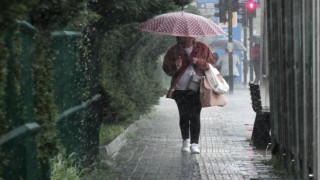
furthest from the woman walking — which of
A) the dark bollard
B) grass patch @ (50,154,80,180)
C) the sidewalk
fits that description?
grass patch @ (50,154,80,180)

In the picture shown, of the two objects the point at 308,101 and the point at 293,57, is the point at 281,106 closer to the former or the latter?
the point at 293,57

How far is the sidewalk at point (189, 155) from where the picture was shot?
1098 cm

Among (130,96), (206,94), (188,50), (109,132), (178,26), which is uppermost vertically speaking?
(178,26)

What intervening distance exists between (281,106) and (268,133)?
10.2ft

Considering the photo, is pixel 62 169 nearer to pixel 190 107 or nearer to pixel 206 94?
pixel 206 94

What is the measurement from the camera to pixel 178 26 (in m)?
12.9

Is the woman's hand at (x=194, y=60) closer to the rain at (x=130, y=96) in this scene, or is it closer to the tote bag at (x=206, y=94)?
the rain at (x=130, y=96)

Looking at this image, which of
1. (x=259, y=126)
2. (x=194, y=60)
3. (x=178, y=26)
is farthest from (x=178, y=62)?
(x=259, y=126)

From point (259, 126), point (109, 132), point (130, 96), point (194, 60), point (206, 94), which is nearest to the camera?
point (206, 94)

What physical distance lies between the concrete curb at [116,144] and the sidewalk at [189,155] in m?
0.09

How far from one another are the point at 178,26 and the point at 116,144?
2.00 metres

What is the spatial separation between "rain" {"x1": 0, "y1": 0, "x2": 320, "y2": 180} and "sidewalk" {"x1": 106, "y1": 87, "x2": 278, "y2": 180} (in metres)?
0.02

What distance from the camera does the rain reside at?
20.4 feet

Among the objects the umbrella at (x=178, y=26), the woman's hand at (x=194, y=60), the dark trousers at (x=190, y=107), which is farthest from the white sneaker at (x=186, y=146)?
the umbrella at (x=178, y=26)
